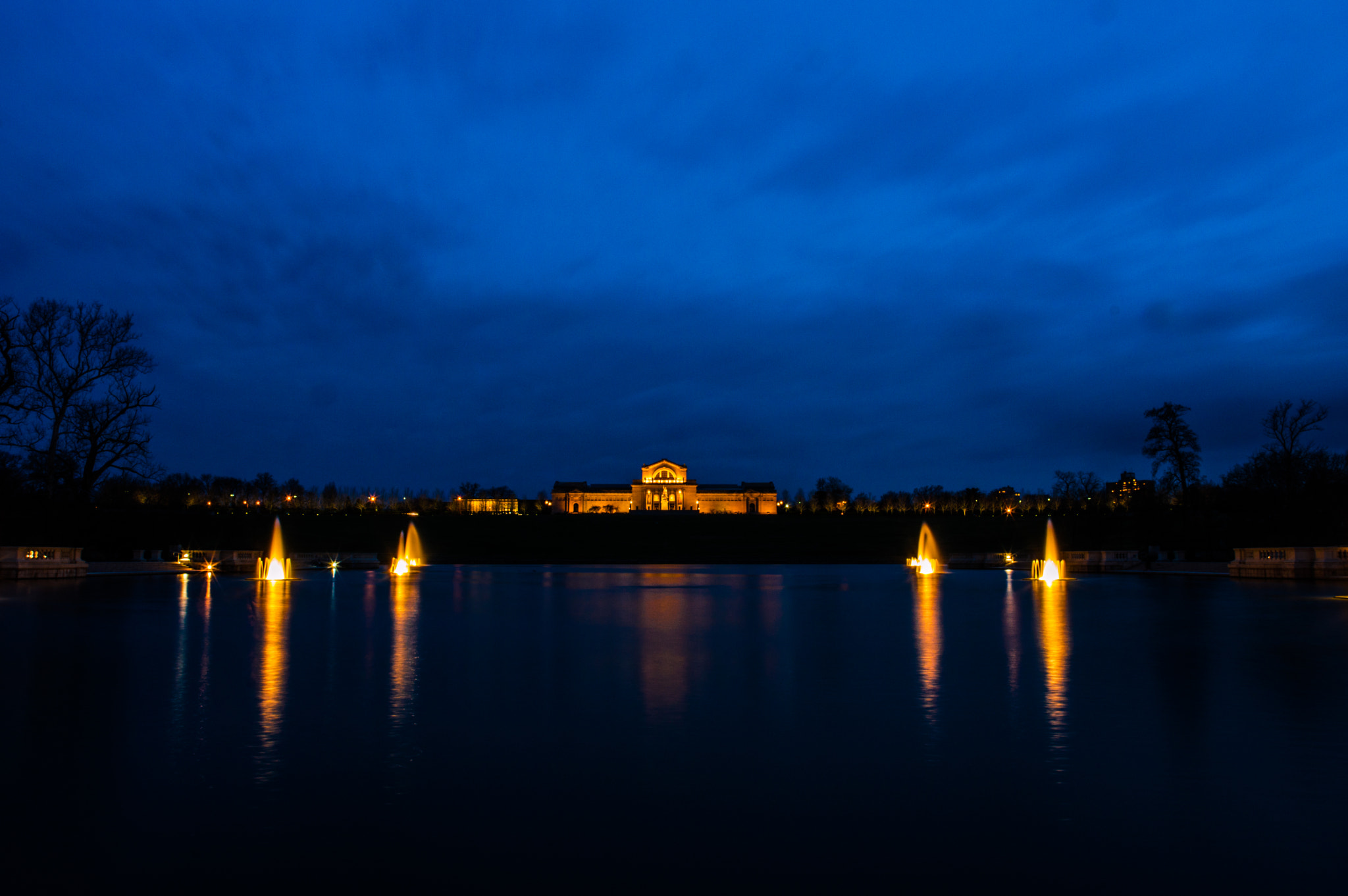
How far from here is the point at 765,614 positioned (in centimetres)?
2341

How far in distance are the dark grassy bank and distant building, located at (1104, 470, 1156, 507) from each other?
134 inches

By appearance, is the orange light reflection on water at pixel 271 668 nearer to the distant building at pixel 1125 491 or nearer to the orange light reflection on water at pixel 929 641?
the orange light reflection on water at pixel 929 641

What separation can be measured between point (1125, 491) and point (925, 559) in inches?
3407

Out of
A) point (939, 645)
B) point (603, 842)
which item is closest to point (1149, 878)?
point (603, 842)

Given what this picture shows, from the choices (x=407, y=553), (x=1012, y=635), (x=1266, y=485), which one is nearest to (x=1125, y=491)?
(x=1266, y=485)

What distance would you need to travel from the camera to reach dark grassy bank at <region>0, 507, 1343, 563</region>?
183 feet

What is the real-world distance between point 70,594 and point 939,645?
88.9 ft

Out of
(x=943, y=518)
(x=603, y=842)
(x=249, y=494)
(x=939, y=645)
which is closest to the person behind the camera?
(x=603, y=842)

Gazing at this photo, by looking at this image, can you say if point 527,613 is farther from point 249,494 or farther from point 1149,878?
point 249,494

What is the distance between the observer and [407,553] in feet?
211

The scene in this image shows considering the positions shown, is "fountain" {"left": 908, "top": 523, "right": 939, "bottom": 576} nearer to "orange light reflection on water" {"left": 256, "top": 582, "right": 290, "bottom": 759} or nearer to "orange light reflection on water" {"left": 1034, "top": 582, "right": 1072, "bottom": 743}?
"orange light reflection on water" {"left": 1034, "top": 582, "right": 1072, "bottom": 743}

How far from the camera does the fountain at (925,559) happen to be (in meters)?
50.4

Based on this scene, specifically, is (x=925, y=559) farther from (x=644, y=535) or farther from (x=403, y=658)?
(x=403, y=658)

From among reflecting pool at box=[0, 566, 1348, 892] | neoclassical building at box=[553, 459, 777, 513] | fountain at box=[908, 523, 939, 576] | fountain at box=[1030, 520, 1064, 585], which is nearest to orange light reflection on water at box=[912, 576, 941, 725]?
reflecting pool at box=[0, 566, 1348, 892]
